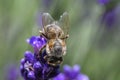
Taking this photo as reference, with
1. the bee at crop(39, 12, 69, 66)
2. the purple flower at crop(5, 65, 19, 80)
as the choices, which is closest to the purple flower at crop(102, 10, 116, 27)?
the purple flower at crop(5, 65, 19, 80)

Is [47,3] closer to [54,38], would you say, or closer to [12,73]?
[12,73]

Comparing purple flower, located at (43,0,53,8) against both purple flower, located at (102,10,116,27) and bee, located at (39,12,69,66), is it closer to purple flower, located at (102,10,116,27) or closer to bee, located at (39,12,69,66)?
purple flower, located at (102,10,116,27)

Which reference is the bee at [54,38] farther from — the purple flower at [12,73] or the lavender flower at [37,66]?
the purple flower at [12,73]

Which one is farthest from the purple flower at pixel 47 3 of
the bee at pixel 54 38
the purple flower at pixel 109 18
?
the bee at pixel 54 38

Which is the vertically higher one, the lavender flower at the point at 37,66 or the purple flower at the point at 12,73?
the purple flower at the point at 12,73

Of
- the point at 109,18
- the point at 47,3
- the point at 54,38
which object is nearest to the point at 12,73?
the point at 47,3

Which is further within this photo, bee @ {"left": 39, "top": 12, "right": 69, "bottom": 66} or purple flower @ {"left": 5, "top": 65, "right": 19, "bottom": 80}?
purple flower @ {"left": 5, "top": 65, "right": 19, "bottom": 80}
